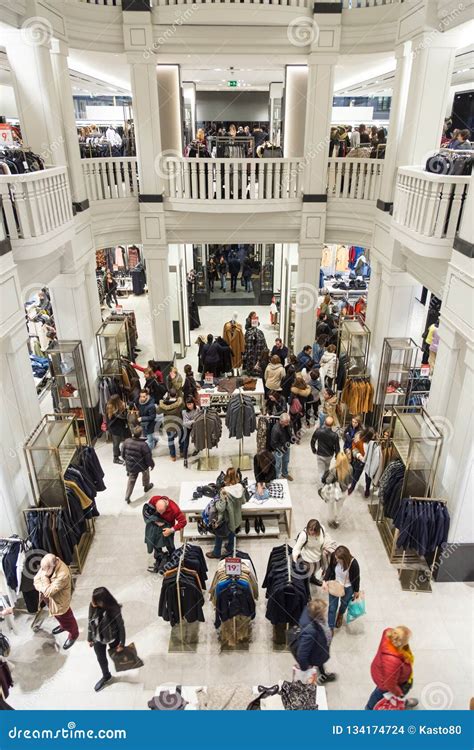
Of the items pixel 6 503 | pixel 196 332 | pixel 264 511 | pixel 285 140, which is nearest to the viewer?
pixel 6 503

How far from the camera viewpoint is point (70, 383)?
958cm

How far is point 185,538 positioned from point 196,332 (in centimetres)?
815

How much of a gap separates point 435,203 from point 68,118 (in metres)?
6.07

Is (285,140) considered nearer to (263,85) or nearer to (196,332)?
(196,332)

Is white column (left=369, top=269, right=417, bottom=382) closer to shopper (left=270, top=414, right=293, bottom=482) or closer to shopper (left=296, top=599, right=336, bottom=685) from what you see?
shopper (left=270, top=414, right=293, bottom=482)

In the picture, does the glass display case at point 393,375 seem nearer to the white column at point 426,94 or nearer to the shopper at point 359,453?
the shopper at point 359,453

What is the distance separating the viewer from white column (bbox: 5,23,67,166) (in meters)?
7.47

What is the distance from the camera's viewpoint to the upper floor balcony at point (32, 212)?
20.9ft

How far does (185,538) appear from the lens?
7211 millimetres

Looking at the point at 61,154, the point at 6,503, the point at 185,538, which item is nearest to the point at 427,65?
the point at 61,154

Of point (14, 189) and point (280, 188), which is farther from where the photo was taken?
point (280, 188)

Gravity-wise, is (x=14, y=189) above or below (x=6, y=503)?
above

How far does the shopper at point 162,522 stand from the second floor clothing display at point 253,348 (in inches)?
198

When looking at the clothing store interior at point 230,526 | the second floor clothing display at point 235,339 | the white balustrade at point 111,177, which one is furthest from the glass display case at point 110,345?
the white balustrade at point 111,177
